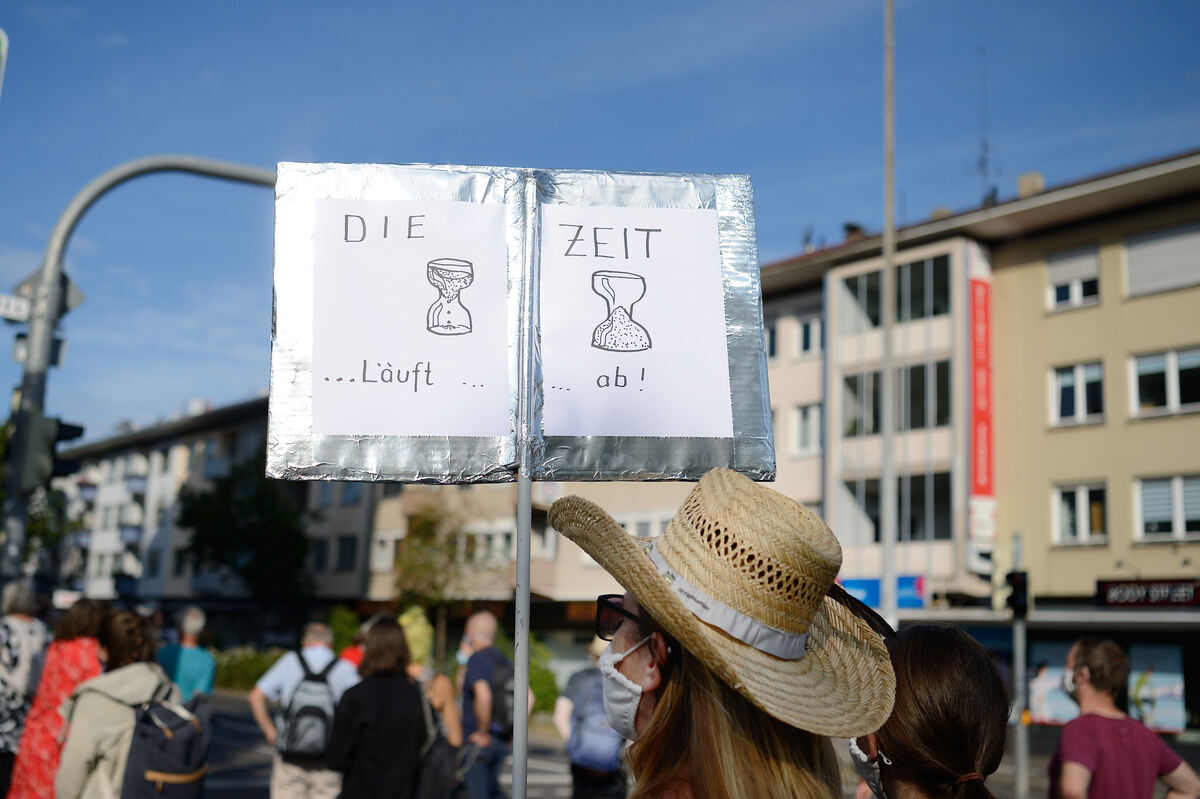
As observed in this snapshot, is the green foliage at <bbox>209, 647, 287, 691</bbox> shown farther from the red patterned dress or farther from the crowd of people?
the crowd of people

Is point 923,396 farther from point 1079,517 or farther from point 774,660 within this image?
point 774,660

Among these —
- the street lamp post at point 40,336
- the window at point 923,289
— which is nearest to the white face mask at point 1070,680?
the street lamp post at point 40,336

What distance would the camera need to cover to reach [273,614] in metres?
56.0

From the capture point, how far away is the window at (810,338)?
36.1 m

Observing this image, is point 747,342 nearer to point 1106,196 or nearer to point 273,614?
point 1106,196

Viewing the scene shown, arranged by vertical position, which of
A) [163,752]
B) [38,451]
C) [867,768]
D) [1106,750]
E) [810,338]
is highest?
[810,338]

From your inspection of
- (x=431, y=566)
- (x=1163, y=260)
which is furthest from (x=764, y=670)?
(x=431, y=566)

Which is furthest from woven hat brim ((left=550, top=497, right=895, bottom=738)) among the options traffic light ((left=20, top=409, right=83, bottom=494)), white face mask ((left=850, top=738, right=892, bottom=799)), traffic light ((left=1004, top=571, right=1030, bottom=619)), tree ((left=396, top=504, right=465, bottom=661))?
tree ((left=396, top=504, right=465, bottom=661))

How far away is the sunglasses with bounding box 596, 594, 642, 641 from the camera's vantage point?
233 cm

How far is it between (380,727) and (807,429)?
30023 millimetres

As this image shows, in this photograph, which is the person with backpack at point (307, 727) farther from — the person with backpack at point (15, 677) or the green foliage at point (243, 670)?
the green foliage at point (243, 670)

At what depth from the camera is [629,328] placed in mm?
3260

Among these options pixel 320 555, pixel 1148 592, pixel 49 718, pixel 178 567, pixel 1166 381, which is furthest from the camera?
pixel 178 567

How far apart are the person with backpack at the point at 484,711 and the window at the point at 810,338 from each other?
2803cm
